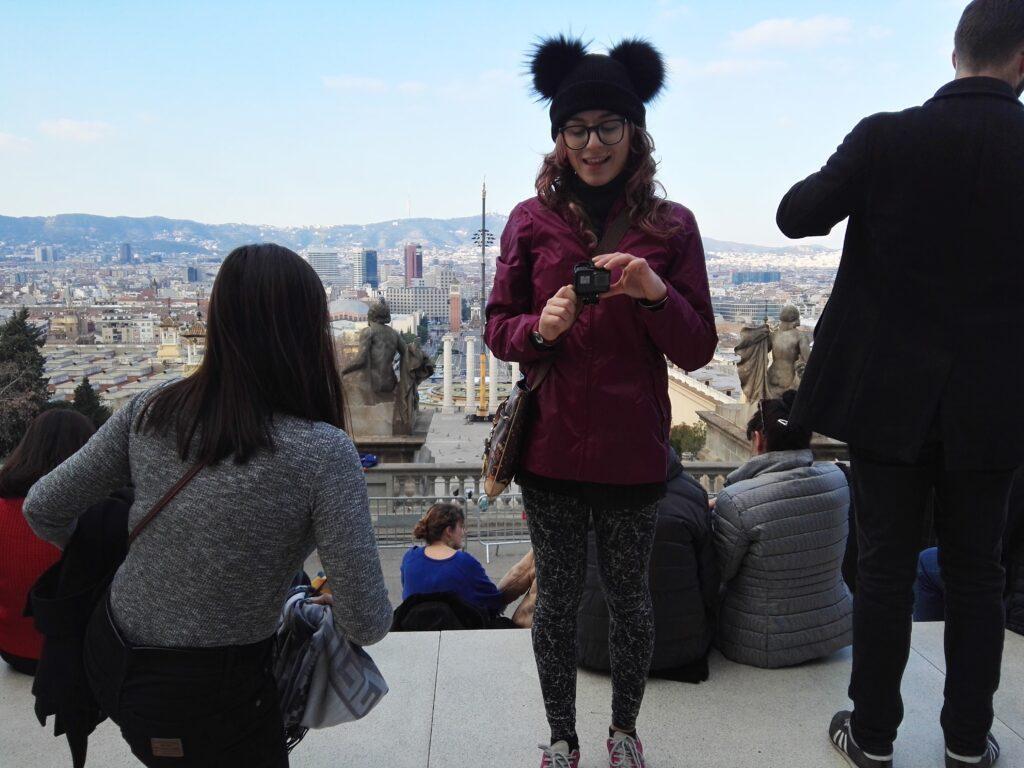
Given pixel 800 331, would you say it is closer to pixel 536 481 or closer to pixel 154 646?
pixel 536 481

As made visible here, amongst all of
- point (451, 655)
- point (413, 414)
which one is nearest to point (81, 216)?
point (413, 414)

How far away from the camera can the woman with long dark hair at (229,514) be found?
4.12 ft

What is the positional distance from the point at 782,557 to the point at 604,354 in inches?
45.0

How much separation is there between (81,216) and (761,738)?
77604mm

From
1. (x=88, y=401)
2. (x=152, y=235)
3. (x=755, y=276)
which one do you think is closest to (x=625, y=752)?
(x=88, y=401)

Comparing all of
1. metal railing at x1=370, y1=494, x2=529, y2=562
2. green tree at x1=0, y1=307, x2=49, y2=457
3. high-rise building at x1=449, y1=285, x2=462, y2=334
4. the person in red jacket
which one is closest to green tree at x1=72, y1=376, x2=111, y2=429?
green tree at x1=0, y1=307, x2=49, y2=457

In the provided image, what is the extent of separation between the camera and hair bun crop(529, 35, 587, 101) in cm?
172

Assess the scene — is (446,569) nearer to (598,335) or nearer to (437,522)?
(437,522)

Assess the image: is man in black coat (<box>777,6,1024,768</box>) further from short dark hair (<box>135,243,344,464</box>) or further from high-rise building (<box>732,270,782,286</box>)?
high-rise building (<box>732,270,782,286</box>)

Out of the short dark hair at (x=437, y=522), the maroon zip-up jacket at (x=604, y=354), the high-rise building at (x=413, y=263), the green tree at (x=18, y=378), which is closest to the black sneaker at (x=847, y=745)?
the maroon zip-up jacket at (x=604, y=354)

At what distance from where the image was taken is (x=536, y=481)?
5.78 ft

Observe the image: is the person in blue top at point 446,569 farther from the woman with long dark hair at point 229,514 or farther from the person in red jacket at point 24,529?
the woman with long dark hair at point 229,514

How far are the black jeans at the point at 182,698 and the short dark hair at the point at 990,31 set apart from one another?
69.4 inches

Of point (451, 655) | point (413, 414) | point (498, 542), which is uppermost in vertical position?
point (451, 655)
